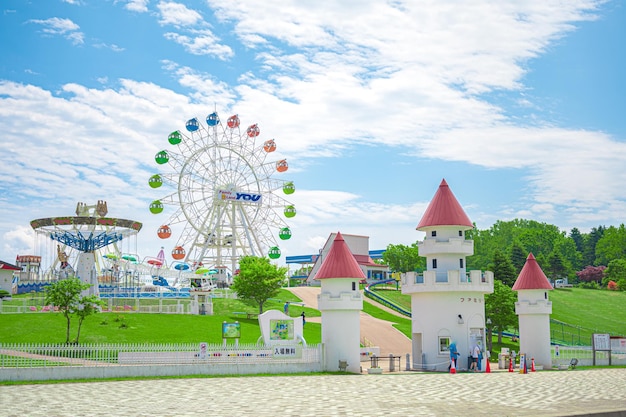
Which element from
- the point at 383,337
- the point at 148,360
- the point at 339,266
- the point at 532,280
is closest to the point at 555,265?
the point at 383,337

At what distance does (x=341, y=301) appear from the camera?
32.0 meters

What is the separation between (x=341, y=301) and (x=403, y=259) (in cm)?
6452

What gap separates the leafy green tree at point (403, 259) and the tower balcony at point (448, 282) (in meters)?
59.4

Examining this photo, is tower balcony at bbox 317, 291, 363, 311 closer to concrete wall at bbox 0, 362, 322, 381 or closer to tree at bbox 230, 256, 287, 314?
concrete wall at bbox 0, 362, 322, 381

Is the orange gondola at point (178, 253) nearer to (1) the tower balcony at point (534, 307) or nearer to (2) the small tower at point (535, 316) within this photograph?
(2) the small tower at point (535, 316)

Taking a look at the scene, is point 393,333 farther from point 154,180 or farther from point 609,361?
point 154,180

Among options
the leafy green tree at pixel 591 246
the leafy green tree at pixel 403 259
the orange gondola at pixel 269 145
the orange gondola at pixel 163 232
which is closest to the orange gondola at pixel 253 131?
the orange gondola at pixel 269 145

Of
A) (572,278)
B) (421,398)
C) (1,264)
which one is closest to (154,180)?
(1,264)

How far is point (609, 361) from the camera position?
39969mm

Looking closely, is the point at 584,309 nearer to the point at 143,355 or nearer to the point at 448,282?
the point at 448,282

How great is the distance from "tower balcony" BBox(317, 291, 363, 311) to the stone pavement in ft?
15.0

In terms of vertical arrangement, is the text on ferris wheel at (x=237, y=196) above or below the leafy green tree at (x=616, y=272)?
above

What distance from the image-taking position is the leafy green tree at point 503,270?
236 feet

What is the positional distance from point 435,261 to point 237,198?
46235mm
